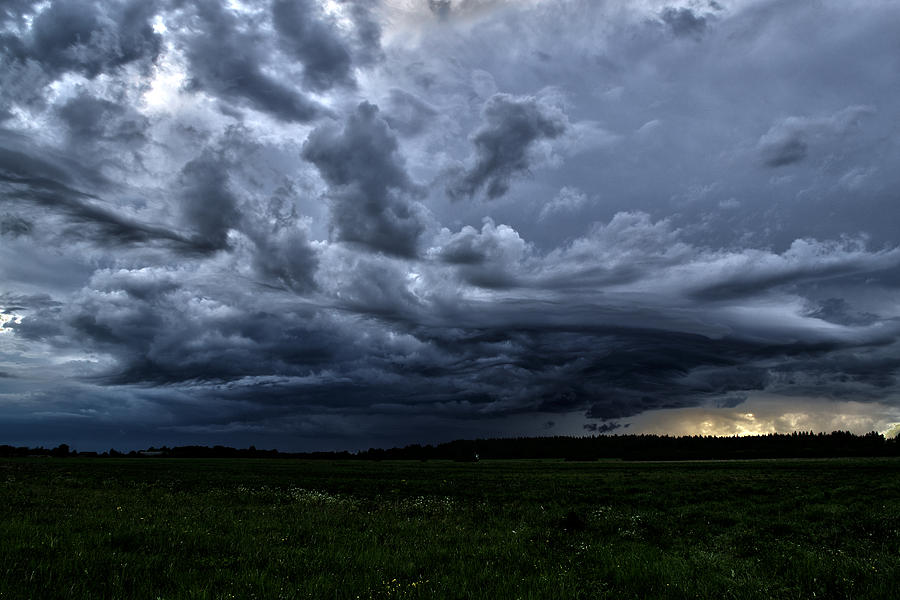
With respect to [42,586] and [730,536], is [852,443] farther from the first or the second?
[42,586]

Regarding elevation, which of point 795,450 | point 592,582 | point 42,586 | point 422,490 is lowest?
point 795,450

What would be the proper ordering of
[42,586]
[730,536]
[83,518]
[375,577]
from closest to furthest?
[42,586] < [375,577] < [83,518] < [730,536]

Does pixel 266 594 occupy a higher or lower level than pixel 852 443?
higher

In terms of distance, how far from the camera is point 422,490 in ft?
127

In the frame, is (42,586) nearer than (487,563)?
Yes

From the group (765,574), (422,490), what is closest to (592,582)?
(765,574)

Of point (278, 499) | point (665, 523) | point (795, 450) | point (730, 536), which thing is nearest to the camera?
point (730, 536)

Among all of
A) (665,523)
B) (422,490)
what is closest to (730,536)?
(665,523)

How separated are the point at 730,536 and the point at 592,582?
30.7 feet

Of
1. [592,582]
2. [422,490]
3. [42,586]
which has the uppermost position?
[42,586]

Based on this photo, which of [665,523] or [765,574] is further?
[665,523]

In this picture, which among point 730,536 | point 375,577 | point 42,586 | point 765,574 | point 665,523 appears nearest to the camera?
point 42,586

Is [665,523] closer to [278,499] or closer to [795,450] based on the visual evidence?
[278,499]

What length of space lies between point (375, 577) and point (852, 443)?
221 m
